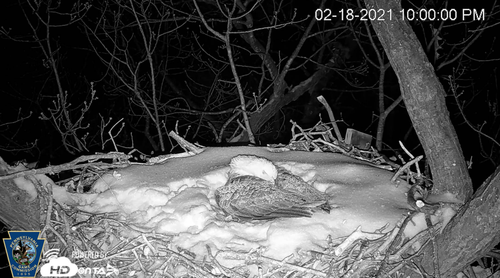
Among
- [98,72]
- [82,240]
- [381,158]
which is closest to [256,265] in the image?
[82,240]

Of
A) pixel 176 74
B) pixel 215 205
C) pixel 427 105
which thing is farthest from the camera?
pixel 176 74

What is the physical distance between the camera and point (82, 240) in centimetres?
196

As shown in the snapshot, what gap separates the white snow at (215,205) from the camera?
6.74 feet

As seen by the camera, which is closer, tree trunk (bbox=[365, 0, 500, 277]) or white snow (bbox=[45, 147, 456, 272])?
white snow (bbox=[45, 147, 456, 272])

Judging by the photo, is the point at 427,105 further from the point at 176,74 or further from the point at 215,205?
the point at 176,74

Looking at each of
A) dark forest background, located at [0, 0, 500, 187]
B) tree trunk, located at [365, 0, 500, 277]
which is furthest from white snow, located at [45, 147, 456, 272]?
dark forest background, located at [0, 0, 500, 187]

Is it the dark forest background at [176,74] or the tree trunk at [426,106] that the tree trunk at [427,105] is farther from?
the dark forest background at [176,74]

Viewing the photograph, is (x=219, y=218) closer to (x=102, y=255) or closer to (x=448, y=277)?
(x=102, y=255)

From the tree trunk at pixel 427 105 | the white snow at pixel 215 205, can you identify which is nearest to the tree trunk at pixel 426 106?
the tree trunk at pixel 427 105

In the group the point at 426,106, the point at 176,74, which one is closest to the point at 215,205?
the point at 426,106

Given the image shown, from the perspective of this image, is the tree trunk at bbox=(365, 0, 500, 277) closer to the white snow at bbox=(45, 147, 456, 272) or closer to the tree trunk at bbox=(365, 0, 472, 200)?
the tree trunk at bbox=(365, 0, 472, 200)

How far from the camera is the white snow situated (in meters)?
2.05

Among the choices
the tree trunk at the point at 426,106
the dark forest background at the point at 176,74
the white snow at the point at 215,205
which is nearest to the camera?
the white snow at the point at 215,205

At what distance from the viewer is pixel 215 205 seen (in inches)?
94.9
